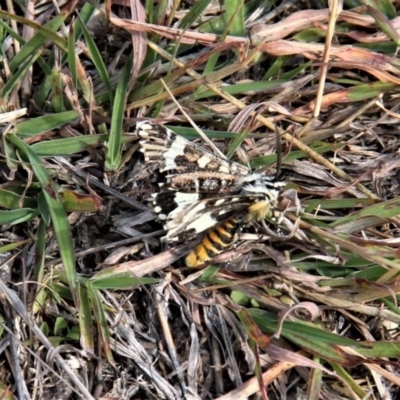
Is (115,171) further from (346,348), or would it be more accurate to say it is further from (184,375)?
(346,348)

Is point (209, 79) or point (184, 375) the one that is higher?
point (209, 79)

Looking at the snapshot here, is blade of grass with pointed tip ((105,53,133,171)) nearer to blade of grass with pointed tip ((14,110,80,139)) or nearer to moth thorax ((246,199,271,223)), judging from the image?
blade of grass with pointed tip ((14,110,80,139))

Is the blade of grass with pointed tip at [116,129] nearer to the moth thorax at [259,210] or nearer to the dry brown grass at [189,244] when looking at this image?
the dry brown grass at [189,244]

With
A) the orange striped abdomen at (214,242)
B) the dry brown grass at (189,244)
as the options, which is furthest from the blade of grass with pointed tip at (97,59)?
the orange striped abdomen at (214,242)

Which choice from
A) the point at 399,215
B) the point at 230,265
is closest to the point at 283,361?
the point at 230,265

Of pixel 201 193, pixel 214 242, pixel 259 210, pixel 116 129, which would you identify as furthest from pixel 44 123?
pixel 259 210

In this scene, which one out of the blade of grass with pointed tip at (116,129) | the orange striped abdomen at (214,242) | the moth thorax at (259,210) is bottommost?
the orange striped abdomen at (214,242)

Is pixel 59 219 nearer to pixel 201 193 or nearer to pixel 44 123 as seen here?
pixel 44 123

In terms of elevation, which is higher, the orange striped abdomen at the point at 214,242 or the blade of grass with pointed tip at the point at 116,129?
the blade of grass with pointed tip at the point at 116,129
